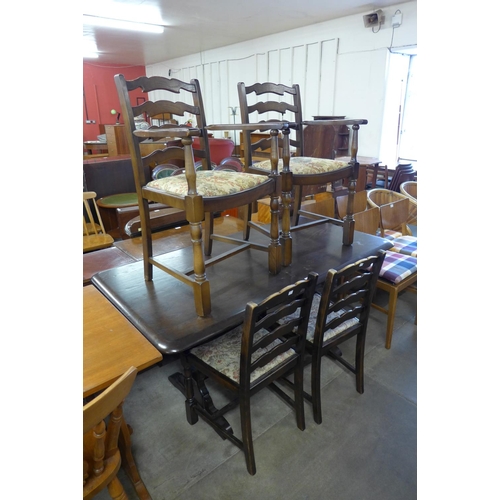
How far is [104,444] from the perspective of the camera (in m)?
1.07

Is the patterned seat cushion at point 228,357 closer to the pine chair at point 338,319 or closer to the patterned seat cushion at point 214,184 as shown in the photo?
the pine chair at point 338,319

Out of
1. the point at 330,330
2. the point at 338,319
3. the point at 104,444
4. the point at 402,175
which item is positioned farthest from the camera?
the point at 402,175

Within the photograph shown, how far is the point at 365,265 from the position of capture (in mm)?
1637

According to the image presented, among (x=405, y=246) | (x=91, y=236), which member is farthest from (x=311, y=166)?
(x=91, y=236)

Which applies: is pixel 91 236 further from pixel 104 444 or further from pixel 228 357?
pixel 104 444

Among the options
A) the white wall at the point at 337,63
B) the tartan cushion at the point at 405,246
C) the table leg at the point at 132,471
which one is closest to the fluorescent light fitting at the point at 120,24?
the white wall at the point at 337,63

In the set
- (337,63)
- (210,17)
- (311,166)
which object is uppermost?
(210,17)

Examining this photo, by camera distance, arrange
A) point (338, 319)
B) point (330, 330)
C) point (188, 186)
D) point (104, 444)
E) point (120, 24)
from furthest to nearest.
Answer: point (120, 24) < point (330, 330) < point (338, 319) < point (188, 186) < point (104, 444)

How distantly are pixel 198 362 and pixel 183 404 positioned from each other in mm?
489

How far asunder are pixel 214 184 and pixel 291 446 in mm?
1240

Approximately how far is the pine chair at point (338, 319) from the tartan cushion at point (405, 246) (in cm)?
98

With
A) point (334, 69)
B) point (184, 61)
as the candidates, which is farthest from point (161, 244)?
point (184, 61)

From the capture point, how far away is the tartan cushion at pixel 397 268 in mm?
2262
